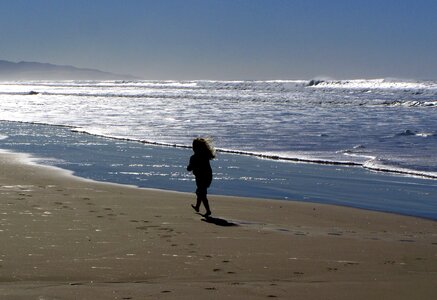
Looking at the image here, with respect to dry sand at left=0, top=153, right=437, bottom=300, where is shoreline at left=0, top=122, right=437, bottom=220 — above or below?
above

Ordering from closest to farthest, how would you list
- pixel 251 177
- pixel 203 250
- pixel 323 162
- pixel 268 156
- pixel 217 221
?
pixel 203 250 → pixel 217 221 → pixel 251 177 → pixel 323 162 → pixel 268 156

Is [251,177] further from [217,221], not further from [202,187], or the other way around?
[217,221]

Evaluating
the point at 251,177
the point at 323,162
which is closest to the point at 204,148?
the point at 251,177

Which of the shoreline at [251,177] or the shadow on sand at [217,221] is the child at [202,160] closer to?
the shadow on sand at [217,221]

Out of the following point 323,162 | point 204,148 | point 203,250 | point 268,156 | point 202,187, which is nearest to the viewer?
point 203,250

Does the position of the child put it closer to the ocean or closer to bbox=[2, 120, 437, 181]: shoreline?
the ocean

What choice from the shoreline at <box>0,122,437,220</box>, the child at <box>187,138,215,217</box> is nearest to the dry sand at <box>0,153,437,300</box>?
the child at <box>187,138,215,217</box>

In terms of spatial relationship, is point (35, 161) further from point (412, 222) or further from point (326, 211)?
point (412, 222)

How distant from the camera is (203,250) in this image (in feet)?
27.4

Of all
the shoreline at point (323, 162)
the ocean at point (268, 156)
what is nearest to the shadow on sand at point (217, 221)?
the ocean at point (268, 156)

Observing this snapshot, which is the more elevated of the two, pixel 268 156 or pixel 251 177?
pixel 268 156

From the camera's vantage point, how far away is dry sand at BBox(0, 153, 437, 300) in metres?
6.73

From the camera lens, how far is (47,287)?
6.59 meters

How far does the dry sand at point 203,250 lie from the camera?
22.1ft
